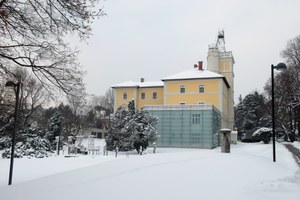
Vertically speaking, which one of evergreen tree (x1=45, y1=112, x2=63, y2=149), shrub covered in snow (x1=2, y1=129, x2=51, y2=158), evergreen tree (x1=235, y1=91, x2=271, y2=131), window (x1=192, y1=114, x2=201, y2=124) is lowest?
shrub covered in snow (x1=2, y1=129, x2=51, y2=158)

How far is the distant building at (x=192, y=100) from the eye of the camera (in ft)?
132

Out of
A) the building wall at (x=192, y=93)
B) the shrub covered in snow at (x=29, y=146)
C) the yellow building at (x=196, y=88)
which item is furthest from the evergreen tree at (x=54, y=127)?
the building wall at (x=192, y=93)

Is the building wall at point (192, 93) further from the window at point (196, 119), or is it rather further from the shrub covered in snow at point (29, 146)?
the shrub covered in snow at point (29, 146)

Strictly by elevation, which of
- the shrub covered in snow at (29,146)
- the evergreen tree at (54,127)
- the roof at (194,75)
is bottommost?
the shrub covered in snow at (29,146)

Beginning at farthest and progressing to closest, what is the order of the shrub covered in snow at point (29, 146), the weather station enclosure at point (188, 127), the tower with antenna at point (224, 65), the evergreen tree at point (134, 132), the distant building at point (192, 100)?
the tower with antenna at point (224, 65) < the distant building at point (192, 100) < the weather station enclosure at point (188, 127) < the evergreen tree at point (134, 132) < the shrub covered in snow at point (29, 146)

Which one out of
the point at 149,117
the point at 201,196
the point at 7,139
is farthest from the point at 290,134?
the point at 201,196

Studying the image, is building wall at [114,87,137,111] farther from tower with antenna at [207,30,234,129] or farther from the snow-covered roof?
tower with antenna at [207,30,234,129]

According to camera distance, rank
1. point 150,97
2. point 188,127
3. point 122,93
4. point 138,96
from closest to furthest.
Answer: point 188,127, point 150,97, point 138,96, point 122,93

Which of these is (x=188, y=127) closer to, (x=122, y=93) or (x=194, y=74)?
(x=194, y=74)

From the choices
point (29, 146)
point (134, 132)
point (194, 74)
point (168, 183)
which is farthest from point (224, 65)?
point (168, 183)

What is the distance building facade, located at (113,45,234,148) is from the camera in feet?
132

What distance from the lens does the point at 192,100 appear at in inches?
1976

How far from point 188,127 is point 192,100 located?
34.4 feet

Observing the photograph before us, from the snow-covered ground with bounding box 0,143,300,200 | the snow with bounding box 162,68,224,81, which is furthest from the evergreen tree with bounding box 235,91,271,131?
the snow-covered ground with bounding box 0,143,300,200
